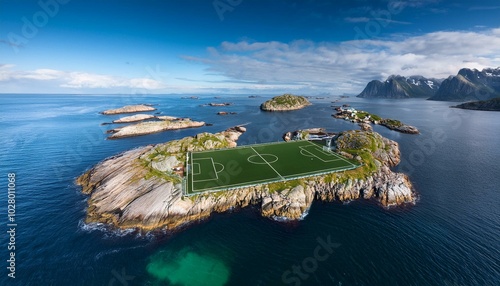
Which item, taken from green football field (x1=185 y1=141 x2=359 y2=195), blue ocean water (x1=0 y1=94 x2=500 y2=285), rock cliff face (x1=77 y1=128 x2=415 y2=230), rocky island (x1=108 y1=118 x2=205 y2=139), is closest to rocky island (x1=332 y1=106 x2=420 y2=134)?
blue ocean water (x1=0 y1=94 x2=500 y2=285)

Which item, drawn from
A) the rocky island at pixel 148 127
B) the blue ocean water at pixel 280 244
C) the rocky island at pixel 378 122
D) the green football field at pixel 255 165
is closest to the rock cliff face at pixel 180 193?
the green football field at pixel 255 165

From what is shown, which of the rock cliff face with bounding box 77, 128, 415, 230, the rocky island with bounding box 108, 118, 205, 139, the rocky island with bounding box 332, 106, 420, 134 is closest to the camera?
the rock cliff face with bounding box 77, 128, 415, 230

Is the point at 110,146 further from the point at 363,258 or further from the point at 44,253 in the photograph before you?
the point at 363,258

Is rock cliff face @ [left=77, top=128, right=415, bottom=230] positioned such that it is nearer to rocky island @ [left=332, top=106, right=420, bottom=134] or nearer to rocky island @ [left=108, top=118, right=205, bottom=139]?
rocky island @ [left=108, top=118, right=205, bottom=139]

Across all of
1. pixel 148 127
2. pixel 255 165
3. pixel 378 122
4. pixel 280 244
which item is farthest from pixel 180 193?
pixel 378 122

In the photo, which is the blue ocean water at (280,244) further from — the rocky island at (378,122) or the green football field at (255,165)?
the rocky island at (378,122)

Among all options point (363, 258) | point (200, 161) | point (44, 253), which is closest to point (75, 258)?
point (44, 253)
